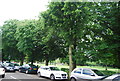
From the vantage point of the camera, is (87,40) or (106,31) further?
(87,40)

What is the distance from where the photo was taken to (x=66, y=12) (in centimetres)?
1490

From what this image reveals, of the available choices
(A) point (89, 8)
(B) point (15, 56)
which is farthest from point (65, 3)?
(B) point (15, 56)

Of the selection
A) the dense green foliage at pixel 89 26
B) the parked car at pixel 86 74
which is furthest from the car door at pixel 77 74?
the dense green foliage at pixel 89 26

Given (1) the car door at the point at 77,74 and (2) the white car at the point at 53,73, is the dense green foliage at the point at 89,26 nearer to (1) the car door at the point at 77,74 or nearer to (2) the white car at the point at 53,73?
(2) the white car at the point at 53,73

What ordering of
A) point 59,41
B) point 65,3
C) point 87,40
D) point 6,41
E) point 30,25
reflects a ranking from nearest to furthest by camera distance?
point 65,3 → point 87,40 → point 59,41 → point 30,25 → point 6,41

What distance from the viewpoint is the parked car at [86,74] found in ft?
38.2

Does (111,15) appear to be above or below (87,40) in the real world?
above

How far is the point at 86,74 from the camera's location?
12.2 meters

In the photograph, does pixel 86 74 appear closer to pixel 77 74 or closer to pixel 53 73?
pixel 77 74

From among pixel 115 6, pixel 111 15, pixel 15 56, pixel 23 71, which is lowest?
pixel 23 71

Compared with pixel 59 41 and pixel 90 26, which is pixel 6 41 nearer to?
pixel 59 41

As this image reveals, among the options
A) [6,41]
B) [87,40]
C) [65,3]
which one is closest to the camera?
[65,3]

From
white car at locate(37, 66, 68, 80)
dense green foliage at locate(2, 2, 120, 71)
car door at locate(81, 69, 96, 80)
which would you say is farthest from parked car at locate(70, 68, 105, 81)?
dense green foliage at locate(2, 2, 120, 71)

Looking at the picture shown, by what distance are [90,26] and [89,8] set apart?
197cm
